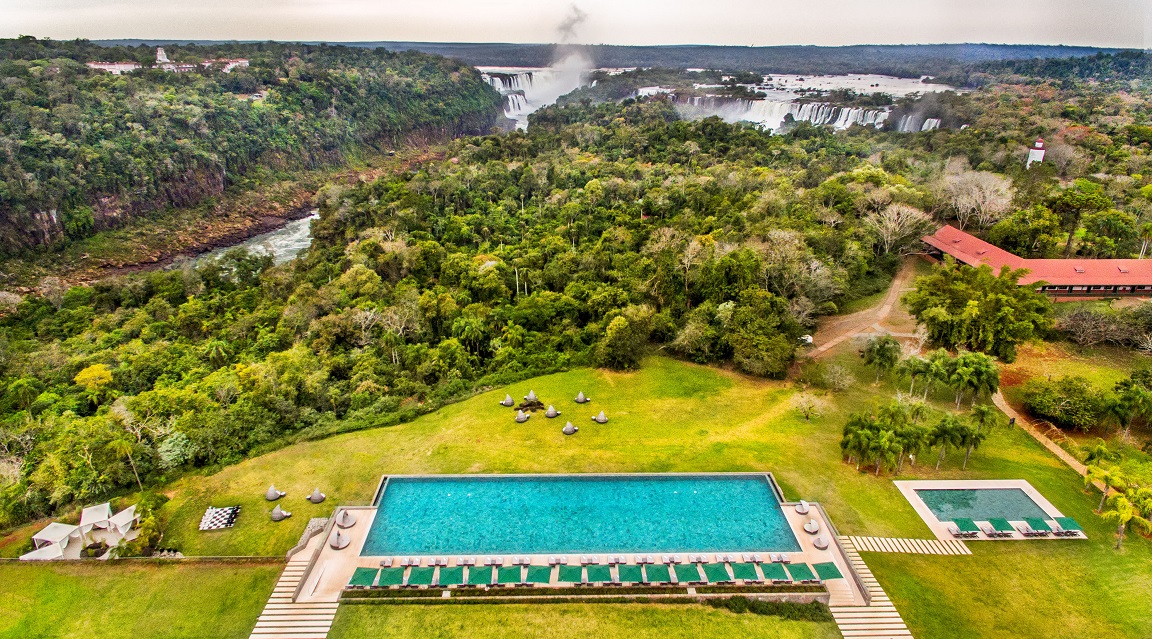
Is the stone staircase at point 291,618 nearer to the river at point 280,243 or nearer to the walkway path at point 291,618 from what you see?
the walkway path at point 291,618

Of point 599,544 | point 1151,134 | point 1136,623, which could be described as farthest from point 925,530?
point 1151,134

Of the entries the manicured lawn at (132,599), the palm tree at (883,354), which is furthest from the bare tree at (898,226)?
the manicured lawn at (132,599)

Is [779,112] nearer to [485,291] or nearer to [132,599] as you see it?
[485,291]

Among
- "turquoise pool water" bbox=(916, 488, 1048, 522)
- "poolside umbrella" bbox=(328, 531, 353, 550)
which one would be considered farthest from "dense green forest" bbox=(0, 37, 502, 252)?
"turquoise pool water" bbox=(916, 488, 1048, 522)

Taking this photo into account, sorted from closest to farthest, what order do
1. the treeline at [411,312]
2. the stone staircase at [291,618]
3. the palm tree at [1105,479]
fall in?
the stone staircase at [291,618] < the palm tree at [1105,479] < the treeline at [411,312]

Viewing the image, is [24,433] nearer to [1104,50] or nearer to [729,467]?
[729,467]
